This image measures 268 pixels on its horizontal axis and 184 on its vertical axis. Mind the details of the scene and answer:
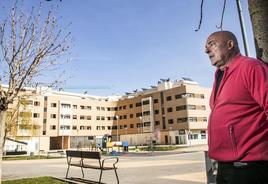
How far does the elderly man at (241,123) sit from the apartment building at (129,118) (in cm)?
5648

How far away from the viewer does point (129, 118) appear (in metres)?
80.1

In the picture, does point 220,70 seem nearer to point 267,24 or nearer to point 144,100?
point 267,24

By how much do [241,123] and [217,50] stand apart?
2.03 feet

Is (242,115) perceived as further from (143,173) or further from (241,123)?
(143,173)

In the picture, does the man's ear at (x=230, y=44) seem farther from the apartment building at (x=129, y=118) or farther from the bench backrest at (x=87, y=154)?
the apartment building at (x=129, y=118)

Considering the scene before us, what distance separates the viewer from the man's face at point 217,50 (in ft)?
7.06

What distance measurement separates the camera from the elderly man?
1781mm

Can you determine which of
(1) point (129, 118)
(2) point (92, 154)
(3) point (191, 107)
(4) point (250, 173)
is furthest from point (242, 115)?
(1) point (129, 118)

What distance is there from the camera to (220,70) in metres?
2.30

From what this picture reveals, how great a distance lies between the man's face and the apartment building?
185ft

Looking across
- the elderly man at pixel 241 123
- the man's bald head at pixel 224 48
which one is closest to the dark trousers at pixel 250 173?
the elderly man at pixel 241 123

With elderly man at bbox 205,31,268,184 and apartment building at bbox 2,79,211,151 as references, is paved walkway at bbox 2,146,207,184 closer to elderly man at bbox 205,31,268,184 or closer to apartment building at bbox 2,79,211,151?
elderly man at bbox 205,31,268,184

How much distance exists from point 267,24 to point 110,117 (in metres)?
82.5

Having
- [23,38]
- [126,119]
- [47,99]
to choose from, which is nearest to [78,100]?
[47,99]
